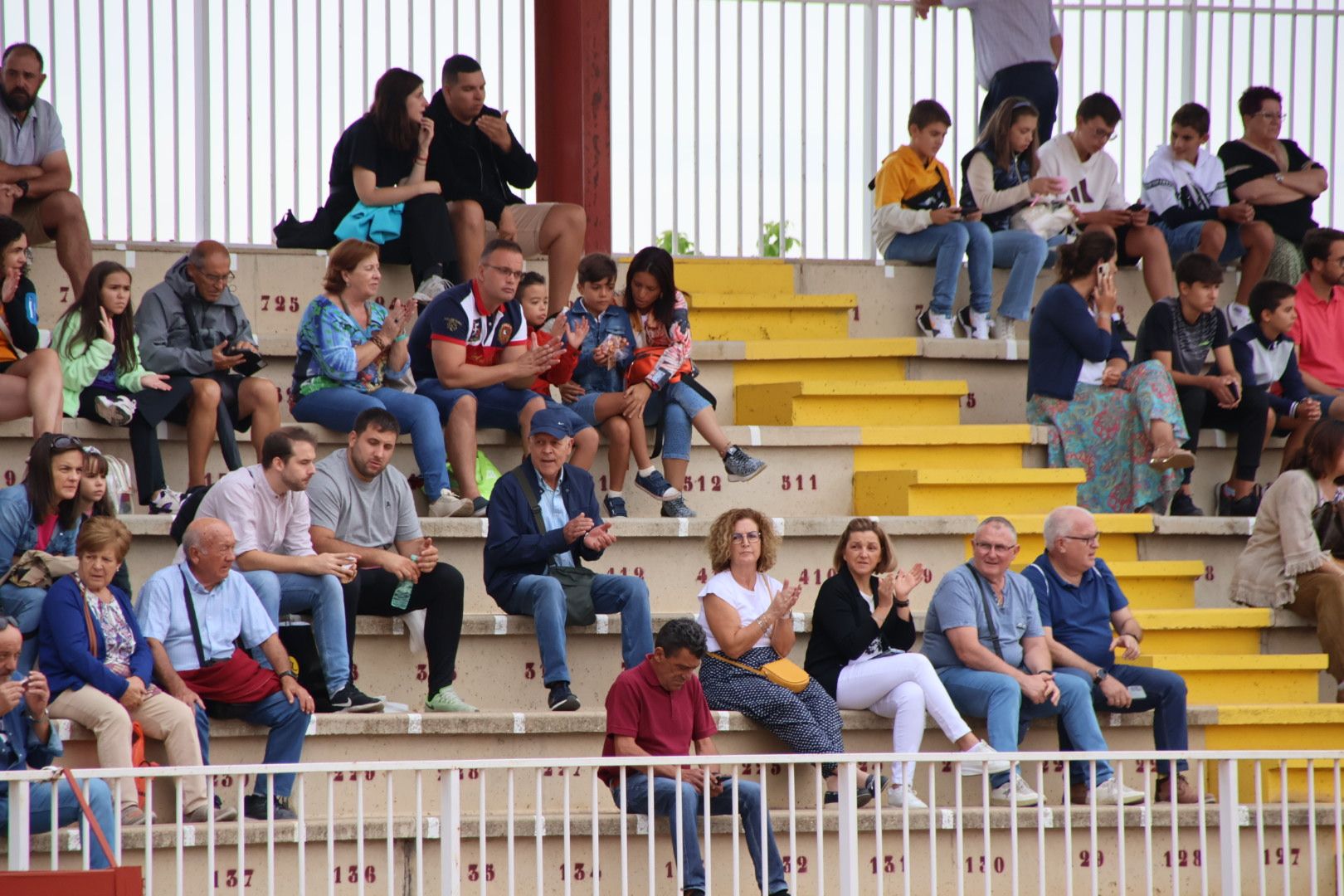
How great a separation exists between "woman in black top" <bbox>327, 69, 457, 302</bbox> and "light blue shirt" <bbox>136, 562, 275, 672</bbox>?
2.77 m

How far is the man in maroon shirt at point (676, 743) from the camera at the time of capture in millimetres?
6043

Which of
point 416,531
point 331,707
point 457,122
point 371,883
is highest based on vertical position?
point 457,122

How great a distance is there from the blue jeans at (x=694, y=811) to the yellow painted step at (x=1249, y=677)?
2.43 metres

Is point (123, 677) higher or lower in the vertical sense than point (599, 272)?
lower

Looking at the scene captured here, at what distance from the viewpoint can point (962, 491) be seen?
338 inches

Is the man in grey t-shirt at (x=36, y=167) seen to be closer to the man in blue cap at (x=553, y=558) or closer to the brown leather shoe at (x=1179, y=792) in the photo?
the man in blue cap at (x=553, y=558)

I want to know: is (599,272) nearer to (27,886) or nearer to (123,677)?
(123,677)

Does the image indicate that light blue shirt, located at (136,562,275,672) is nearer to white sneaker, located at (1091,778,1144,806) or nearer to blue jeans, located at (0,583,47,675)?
blue jeans, located at (0,583,47,675)

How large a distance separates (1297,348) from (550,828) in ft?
17.9

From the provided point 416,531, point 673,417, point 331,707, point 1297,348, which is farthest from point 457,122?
point 1297,348

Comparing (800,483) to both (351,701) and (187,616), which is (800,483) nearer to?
(351,701)

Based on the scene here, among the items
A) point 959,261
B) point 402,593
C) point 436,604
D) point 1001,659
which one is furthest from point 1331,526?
point 402,593

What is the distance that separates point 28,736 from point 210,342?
244cm

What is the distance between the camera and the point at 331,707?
264 inches
